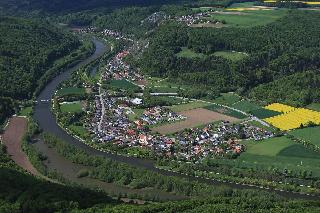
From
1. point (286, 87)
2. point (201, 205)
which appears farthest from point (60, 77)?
point (201, 205)

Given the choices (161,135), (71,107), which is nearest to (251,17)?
(71,107)

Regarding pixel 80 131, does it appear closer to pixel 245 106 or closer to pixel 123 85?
pixel 123 85

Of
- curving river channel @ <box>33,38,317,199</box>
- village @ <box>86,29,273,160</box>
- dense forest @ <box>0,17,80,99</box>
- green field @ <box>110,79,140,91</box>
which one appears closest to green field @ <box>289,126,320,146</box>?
village @ <box>86,29,273,160</box>

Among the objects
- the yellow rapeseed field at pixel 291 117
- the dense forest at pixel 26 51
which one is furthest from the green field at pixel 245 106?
the dense forest at pixel 26 51

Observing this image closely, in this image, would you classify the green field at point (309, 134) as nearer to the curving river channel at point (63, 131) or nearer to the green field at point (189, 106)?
the curving river channel at point (63, 131)

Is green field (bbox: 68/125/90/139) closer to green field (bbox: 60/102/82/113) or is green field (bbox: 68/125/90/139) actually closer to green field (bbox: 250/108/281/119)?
green field (bbox: 60/102/82/113)

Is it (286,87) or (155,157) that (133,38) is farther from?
(155,157)
